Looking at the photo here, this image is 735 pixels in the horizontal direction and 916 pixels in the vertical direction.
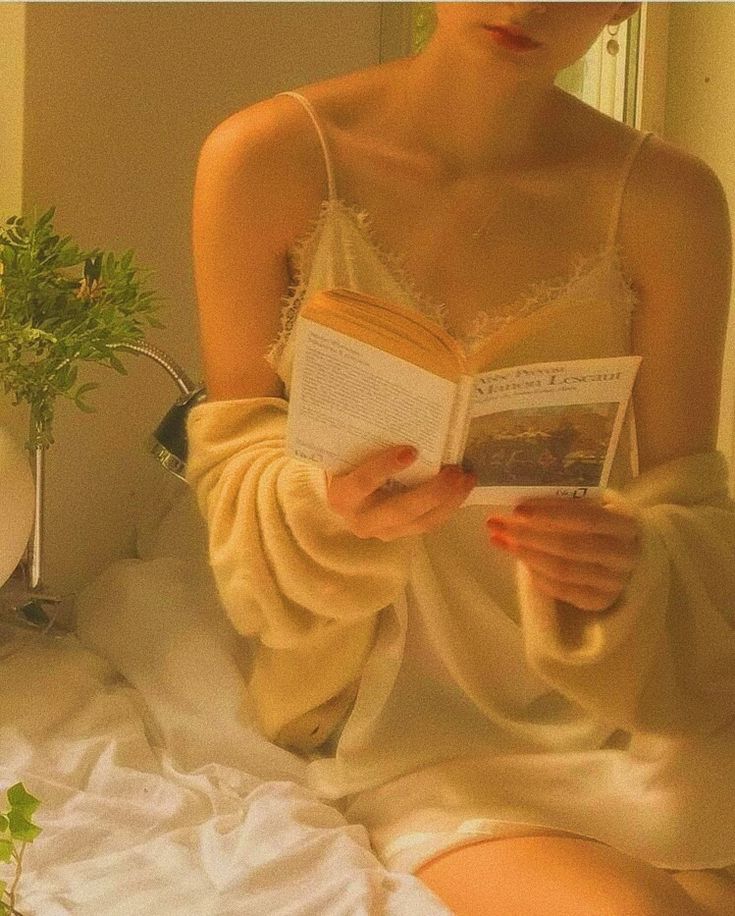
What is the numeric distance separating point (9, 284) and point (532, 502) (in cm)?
44

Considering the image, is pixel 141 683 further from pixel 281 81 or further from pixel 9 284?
pixel 281 81

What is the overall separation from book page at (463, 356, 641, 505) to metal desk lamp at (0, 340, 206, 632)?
1.02 ft

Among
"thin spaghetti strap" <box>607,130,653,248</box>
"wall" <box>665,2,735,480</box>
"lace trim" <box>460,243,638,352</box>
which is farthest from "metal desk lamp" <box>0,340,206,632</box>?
"wall" <box>665,2,735,480</box>

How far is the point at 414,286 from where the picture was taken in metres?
0.86

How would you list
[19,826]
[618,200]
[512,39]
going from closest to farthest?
[19,826], [512,39], [618,200]

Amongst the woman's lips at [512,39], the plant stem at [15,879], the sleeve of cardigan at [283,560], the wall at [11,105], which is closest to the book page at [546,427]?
the sleeve of cardigan at [283,560]

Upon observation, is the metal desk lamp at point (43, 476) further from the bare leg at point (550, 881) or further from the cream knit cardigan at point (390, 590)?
the bare leg at point (550, 881)

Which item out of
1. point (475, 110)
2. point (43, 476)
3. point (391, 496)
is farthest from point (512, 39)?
point (43, 476)

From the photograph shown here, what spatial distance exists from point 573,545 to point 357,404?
0.19 metres

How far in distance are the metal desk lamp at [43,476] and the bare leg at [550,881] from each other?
39 cm

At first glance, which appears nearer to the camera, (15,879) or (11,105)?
(15,879)

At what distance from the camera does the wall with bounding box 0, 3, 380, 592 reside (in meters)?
0.99

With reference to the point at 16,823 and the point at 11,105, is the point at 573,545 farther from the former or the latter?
the point at 11,105

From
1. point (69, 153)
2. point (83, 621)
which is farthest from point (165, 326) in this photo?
point (83, 621)
